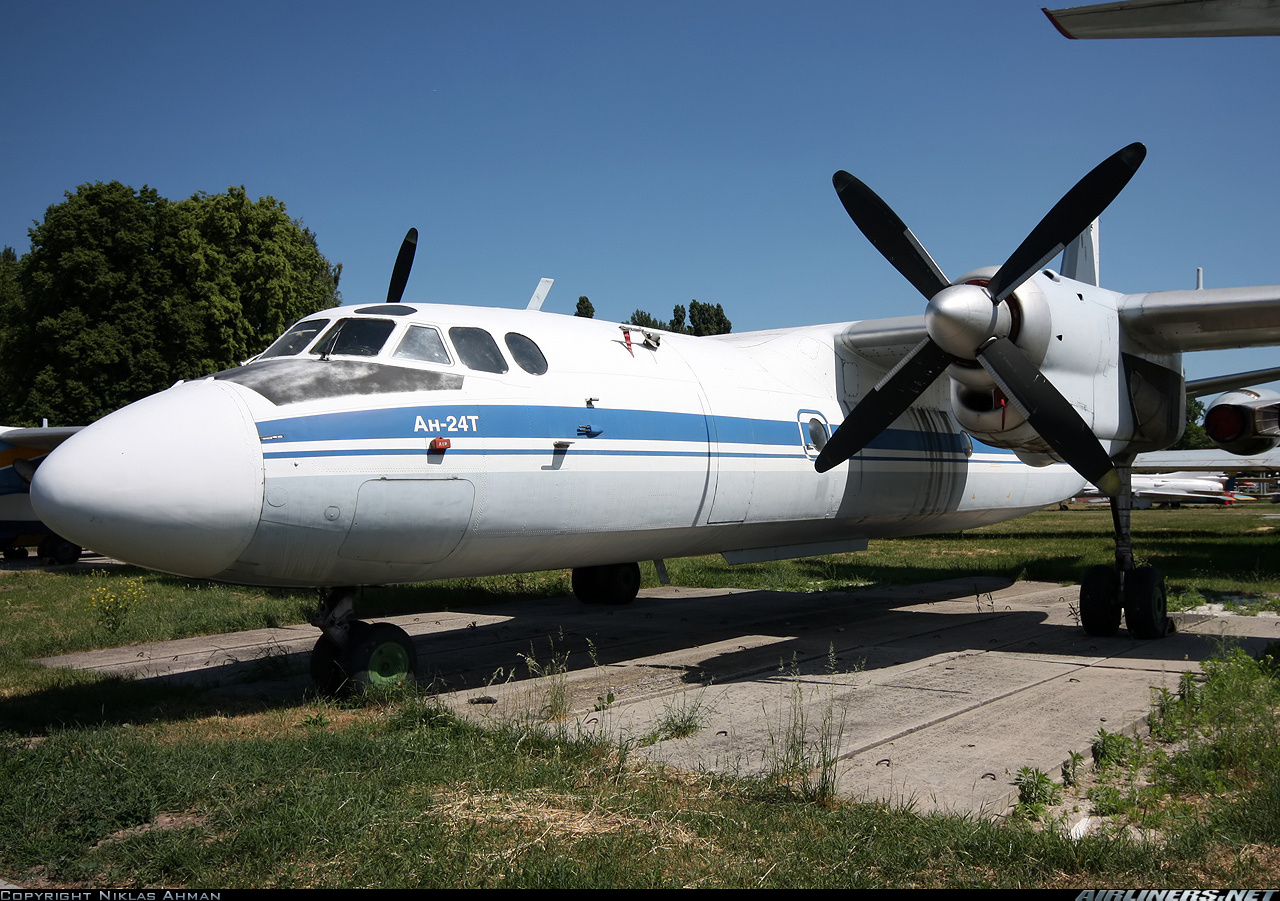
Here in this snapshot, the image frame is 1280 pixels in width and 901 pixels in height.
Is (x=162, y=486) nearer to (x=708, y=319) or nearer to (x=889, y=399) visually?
(x=889, y=399)

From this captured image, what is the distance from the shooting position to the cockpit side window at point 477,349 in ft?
25.3

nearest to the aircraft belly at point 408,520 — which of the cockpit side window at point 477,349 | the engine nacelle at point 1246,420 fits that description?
the cockpit side window at point 477,349

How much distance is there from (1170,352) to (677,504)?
22.2 ft

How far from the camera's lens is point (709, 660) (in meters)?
9.66

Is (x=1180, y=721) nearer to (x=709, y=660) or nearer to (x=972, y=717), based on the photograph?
(x=972, y=717)

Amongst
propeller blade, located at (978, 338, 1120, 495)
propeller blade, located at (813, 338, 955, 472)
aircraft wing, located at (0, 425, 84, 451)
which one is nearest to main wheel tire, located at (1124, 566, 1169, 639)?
propeller blade, located at (978, 338, 1120, 495)

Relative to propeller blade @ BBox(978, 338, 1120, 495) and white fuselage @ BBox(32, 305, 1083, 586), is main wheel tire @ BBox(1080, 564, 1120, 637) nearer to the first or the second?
propeller blade @ BBox(978, 338, 1120, 495)

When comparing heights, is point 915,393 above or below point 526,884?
above

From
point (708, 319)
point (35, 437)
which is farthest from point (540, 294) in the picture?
point (708, 319)

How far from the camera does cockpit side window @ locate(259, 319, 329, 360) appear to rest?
7512 mm

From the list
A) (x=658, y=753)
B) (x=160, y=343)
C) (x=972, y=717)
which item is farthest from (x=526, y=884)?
(x=160, y=343)

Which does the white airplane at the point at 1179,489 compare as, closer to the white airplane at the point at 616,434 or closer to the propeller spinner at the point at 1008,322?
the white airplane at the point at 616,434

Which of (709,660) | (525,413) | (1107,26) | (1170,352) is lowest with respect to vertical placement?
(709,660)

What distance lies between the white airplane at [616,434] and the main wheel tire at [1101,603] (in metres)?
0.03
